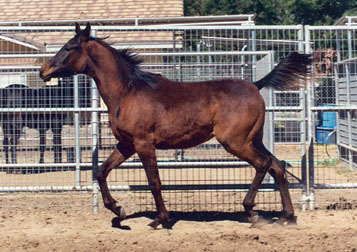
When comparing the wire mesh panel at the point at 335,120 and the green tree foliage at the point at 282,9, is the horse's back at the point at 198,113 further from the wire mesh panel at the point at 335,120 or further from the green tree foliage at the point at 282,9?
the green tree foliage at the point at 282,9

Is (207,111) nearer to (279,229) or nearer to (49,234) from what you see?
(279,229)

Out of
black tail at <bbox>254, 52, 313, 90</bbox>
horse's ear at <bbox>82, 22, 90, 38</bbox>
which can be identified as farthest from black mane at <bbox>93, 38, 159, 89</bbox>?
black tail at <bbox>254, 52, 313, 90</bbox>

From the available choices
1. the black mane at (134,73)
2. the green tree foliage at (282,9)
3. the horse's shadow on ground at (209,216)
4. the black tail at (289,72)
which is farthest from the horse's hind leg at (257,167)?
the green tree foliage at (282,9)

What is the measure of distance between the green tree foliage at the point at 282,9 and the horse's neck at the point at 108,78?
950 inches

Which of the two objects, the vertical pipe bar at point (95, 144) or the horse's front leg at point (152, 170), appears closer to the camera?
the horse's front leg at point (152, 170)

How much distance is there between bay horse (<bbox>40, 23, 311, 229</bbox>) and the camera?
6.23 metres

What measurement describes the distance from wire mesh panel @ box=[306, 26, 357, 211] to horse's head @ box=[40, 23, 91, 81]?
2.84 metres

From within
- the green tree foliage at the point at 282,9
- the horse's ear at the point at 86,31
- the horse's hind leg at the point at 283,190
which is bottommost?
the horse's hind leg at the point at 283,190

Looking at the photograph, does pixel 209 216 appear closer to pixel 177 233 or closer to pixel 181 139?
pixel 177 233

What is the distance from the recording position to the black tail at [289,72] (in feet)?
21.6

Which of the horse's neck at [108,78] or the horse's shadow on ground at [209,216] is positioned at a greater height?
the horse's neck at [108,78]

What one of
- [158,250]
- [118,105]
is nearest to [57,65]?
[118,105]

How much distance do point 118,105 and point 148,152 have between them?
2.24 ft

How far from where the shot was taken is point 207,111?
6.31 metres
